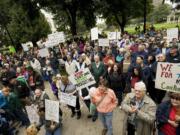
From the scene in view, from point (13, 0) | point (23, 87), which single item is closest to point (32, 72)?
point (23, 87)

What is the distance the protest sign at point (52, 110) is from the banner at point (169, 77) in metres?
2.47

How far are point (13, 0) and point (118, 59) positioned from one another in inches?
935

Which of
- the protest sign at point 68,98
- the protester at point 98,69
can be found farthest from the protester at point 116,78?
the protest sign at point 68,98

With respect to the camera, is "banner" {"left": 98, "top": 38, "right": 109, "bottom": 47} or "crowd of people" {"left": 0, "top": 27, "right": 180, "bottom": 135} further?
"banner" {"left": 98, "top": 38, "right": 109, "bottom": 47}

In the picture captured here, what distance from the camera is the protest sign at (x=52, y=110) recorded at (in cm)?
594

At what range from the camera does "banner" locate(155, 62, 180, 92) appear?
5145mm

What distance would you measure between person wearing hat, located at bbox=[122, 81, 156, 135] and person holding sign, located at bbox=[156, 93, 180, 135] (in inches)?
9.7

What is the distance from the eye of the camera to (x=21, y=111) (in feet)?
27.7

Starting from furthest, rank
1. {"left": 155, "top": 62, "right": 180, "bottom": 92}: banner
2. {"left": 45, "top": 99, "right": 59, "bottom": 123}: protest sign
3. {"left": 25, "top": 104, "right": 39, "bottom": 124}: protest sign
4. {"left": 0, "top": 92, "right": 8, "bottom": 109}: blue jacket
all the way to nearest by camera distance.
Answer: {"left": 0, "top": 92, "right": 8, "bottom": 109}: blue jacket → {"left": 25, "top": 104, "right": 39, "bottom": 124}: protest sign → {"left": 45, "top": 99, "right": 59, "bottom": 123}: protest sign → {"left": 155, "top": 62, "right": 180, "bottom": 92}: banner

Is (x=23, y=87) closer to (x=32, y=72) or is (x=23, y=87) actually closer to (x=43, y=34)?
(x=32, y=72)

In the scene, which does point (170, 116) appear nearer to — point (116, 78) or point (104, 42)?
point (116, 78)

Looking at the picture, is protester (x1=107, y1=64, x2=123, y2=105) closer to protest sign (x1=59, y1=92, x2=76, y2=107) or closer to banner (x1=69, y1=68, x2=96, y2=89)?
banner (x1=69, y1=68, x2=96, y2=89)

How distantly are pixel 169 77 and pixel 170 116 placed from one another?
124 centimetres

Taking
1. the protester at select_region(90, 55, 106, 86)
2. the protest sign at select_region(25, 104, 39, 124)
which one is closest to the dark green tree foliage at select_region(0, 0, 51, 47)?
the protester at select_region(90, 55, 106, 86)
